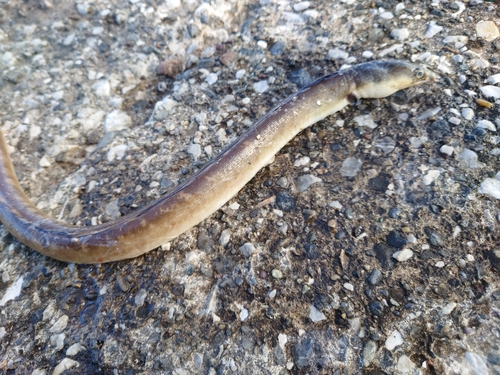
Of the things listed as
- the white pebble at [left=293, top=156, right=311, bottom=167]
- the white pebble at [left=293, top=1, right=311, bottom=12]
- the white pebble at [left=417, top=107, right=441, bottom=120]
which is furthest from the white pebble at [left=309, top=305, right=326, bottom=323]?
the white pebble at [left=293, top=1, right=311, bottom=12]

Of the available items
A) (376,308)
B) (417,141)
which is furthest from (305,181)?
(376,308)

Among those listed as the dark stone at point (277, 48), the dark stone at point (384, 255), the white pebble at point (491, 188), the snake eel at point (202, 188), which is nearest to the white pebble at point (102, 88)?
the snake eel at point (202, 188)

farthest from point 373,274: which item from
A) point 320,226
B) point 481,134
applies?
point 481,134

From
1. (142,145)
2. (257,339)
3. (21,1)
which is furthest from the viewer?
(21,1)

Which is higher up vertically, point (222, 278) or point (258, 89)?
point (258, 89)

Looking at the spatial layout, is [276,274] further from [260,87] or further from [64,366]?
[260,87]

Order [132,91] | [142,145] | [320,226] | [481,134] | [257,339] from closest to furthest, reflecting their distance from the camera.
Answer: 1. [257,339]
2. [320,226]
3. [481,134]
4. [142,145]
5. [132,91]

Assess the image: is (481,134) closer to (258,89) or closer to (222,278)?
(258,89)
